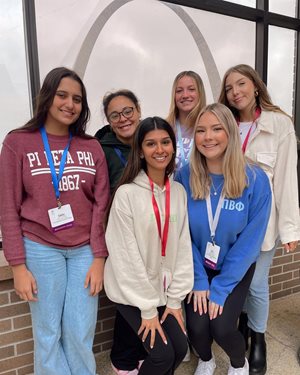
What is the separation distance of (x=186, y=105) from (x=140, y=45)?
2.80ft

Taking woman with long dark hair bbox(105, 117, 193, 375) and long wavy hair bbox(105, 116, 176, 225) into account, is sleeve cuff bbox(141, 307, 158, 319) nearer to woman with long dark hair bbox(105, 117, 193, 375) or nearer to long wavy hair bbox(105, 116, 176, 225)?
woman with long dark hair bbox(105, 117, 193, 375)

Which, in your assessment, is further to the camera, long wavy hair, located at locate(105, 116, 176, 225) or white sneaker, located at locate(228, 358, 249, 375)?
white sneaker, located at locate(228, 358, 249, 375)

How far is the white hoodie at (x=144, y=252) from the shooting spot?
5.54 feet

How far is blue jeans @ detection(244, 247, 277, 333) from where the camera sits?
7.02 ft

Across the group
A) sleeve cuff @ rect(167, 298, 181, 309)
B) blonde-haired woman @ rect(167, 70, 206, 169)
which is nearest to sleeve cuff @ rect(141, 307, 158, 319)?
sleeve cuff @ rect(167, 298, 181, 309)

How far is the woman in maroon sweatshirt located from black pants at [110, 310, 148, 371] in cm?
33

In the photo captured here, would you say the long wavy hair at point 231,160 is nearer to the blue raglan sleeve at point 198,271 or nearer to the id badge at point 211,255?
the blue raglan sleeve at point 198,271

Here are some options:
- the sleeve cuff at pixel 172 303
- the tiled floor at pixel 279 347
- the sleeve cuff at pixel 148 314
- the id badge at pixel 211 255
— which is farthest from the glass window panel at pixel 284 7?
the sleeve cuff at pixel 148 314

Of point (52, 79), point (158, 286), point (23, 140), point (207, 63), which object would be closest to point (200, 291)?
point (158, 286)

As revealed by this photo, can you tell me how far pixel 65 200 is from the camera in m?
1.69

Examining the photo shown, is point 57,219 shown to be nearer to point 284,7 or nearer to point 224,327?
point 224,327

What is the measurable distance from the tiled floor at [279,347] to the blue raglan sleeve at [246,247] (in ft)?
2.33

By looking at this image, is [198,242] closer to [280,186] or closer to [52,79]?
[280,186]

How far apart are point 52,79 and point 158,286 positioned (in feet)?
3.96
